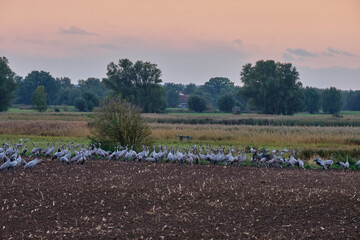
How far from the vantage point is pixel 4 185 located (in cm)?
1995

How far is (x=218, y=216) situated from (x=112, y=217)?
10.9ft

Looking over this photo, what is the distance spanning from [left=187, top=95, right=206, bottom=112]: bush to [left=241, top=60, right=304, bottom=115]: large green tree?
24590mm

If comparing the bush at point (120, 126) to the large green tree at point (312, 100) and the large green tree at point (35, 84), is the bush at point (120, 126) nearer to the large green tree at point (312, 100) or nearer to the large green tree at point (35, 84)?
the large green tree at point (312, 100)

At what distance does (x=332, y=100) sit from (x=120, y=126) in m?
119

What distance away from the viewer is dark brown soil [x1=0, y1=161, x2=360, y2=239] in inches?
572

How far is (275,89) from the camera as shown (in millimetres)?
102312

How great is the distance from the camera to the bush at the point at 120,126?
108ft

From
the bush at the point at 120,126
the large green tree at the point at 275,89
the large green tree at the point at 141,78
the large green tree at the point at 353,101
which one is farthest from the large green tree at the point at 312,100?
the bush at the point at 120,126

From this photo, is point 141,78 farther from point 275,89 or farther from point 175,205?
point 175,205

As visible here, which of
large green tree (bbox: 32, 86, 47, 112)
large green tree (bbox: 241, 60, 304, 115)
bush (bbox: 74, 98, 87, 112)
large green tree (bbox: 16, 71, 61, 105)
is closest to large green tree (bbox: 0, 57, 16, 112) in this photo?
large green tree (bbox: 32, 86, 47, 112)

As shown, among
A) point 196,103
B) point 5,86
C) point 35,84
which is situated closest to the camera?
point 5,86

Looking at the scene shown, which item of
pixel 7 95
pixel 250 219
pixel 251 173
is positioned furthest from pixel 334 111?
pixel 250 219

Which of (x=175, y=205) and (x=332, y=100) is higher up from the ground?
(x=332, y=100)

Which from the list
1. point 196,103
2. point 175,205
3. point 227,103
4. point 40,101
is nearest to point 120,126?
point 175,205
